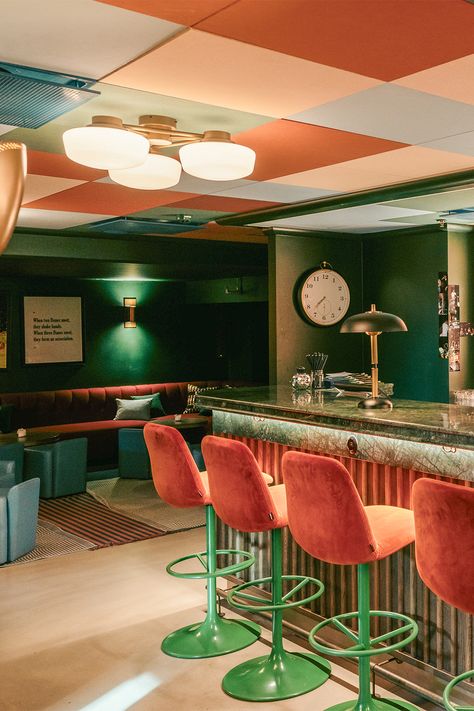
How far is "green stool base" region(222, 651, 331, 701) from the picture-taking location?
333 cm

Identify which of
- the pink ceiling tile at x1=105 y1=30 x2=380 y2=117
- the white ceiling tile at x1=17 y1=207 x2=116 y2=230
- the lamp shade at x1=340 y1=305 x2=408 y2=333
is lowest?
the lamp shade at x1=340 y1=305 x2=408 y2=333

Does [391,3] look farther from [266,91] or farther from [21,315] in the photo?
[21,315]

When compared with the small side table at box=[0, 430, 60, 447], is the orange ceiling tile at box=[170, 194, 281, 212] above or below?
above

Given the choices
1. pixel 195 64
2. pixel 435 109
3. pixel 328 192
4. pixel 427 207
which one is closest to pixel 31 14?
pixel 195 64

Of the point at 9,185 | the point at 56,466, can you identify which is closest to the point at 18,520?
the point at 56,466

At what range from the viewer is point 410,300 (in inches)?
272

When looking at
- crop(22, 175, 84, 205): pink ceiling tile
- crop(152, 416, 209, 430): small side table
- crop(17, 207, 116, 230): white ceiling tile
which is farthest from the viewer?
crop(152, 416, 209, 430): small side table

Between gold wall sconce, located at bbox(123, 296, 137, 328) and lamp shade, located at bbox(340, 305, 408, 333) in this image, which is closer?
lamp shade, located at bbox(340, 305, 408, 333)

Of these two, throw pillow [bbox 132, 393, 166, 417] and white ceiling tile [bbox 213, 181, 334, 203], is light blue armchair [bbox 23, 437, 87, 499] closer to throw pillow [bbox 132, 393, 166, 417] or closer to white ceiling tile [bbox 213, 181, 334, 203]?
throw pillow [bbox 132, 393, 166, 417]

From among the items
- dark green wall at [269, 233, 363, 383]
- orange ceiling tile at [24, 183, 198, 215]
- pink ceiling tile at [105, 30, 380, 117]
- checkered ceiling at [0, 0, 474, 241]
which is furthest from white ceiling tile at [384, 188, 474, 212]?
pink ceiling tile at [105, 30, 380, 117]

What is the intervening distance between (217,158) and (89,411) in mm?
6845

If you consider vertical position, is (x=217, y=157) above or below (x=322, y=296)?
above

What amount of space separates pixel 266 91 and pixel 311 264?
412 centimetres

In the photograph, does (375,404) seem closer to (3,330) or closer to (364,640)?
(364,640)
